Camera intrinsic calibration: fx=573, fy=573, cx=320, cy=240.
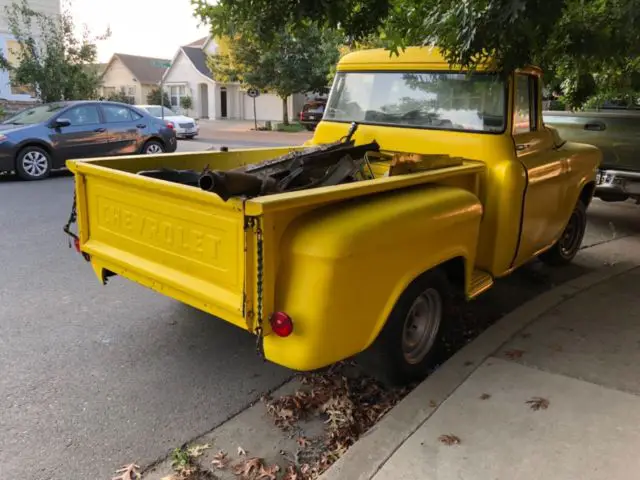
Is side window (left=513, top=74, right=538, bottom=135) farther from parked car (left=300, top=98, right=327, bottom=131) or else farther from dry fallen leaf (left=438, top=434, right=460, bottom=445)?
parked car (left=300, top=98, right=327, bottom=131)

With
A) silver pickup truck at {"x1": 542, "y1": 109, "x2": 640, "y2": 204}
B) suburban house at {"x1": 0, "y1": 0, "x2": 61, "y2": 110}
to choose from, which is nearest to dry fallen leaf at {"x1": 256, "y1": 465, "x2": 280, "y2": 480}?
silver pickup truck at {"x1": 542, "y1": 109, "x2": 640, "y2": 204}

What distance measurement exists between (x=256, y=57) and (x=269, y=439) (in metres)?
30.8

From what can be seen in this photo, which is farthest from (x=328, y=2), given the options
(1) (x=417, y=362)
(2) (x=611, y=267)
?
(2) (x=611, y=267)

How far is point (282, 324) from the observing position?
282 cm

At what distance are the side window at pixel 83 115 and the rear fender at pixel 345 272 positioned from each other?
10.0 metres

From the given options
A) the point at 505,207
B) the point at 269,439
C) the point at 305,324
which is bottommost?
the point at 269,439

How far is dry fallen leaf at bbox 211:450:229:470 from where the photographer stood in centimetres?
299

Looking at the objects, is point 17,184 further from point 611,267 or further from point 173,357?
point 611,267

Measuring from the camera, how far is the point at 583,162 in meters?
5.72


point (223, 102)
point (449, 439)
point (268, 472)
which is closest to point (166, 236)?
point (268, 472)

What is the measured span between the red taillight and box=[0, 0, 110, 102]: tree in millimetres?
16597

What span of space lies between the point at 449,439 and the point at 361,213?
4.17 feet

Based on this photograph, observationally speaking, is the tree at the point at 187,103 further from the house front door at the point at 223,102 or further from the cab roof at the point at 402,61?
the cab roof at the point at 402,61

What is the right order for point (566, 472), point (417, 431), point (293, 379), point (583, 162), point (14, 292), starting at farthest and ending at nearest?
point (583, 162), point (14, 292), point (293, 379), point (417, 431), point (566, 472)
